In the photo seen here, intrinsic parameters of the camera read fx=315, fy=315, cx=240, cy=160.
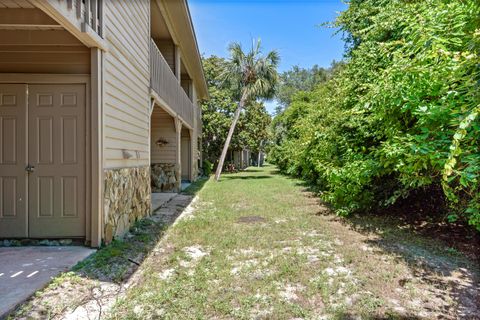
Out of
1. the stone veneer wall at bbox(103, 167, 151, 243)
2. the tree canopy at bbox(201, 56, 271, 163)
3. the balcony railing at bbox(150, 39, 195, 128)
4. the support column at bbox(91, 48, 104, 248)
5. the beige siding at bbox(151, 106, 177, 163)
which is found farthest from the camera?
the tree canopy at bbox(201, 56, 271, 163)

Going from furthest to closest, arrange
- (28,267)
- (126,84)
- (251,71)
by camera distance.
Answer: (251,71) < (126,84) < (28,267)

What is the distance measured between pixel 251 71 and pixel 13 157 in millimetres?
13277

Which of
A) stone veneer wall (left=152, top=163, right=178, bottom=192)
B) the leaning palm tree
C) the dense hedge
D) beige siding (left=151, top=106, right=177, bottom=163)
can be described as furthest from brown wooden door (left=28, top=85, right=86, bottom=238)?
the leaning palm tree

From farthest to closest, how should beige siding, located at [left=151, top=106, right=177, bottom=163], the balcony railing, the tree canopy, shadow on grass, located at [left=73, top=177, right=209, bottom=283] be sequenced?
the tree canopy, beige siding, located at [left=151, top=106, right=177, bottom=163], the balcony railing, shadow on grass, located at [left=73, top=177, right=209, bottom=283]

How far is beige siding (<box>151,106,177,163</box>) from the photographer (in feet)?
35.1

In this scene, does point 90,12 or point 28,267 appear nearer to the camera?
point 28,267

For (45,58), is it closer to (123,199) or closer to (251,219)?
(123,199)

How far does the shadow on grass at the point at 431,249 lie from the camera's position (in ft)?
9.66

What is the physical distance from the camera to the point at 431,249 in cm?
421

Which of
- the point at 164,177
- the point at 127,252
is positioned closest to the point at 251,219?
the point at 127,252

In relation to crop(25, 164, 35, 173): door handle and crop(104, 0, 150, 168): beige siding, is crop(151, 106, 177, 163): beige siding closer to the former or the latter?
crop(104, 0, 150, 168): beige siding

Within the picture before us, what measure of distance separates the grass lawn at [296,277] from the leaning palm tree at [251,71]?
1120 cm

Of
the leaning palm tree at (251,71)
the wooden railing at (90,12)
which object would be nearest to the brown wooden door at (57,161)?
the wooden railing at (90,12)

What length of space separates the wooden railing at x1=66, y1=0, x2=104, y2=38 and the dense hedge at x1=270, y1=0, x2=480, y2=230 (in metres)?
3.55
